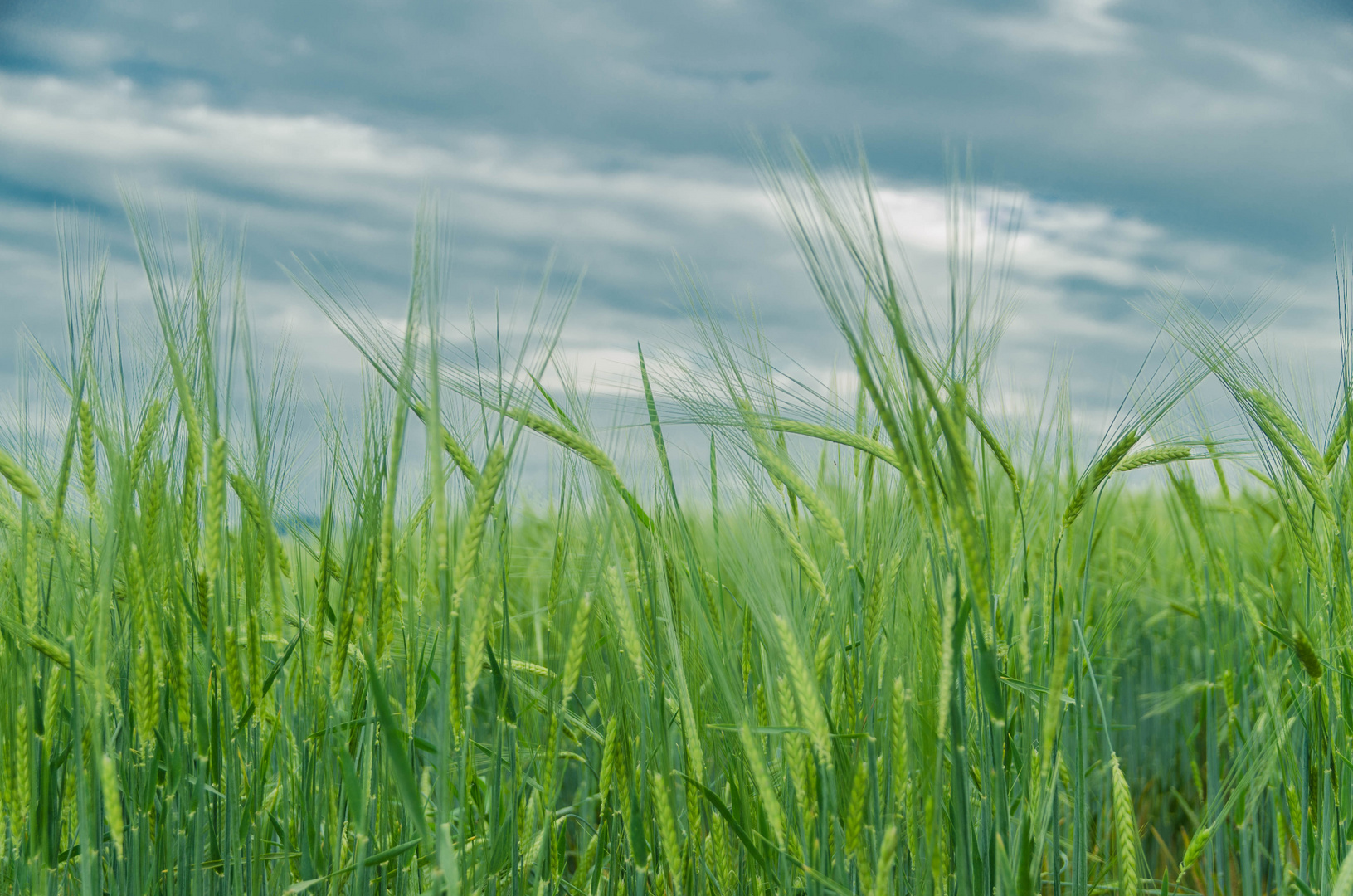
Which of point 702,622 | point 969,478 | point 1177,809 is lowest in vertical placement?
point 1177,809

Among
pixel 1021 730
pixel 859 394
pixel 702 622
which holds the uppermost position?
pixel 859 394

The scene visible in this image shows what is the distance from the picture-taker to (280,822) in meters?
1.39

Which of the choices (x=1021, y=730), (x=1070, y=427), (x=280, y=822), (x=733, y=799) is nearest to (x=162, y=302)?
(x=280, y=822)

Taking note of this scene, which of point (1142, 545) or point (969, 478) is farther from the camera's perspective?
point (1142, 545)

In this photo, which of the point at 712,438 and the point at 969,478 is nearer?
the point at 969,478

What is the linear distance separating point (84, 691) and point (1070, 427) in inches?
72.2

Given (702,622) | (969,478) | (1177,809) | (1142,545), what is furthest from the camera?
(1142,545)

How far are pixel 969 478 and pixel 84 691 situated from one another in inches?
42.3

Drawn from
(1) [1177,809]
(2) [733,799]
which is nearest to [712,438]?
(2) [733,799]

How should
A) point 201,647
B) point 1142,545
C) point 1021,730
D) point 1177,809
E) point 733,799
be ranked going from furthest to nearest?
point 1142,545 < point 1177,809 < point 201,647 < point 1021,730 < point 733,799

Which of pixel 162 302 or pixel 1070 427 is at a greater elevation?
pixel 162 302

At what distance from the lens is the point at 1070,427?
207 cm

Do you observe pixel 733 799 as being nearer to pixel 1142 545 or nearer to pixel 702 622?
pixel 702 622

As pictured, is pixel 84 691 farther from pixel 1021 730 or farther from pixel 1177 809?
pixel 1177 809
